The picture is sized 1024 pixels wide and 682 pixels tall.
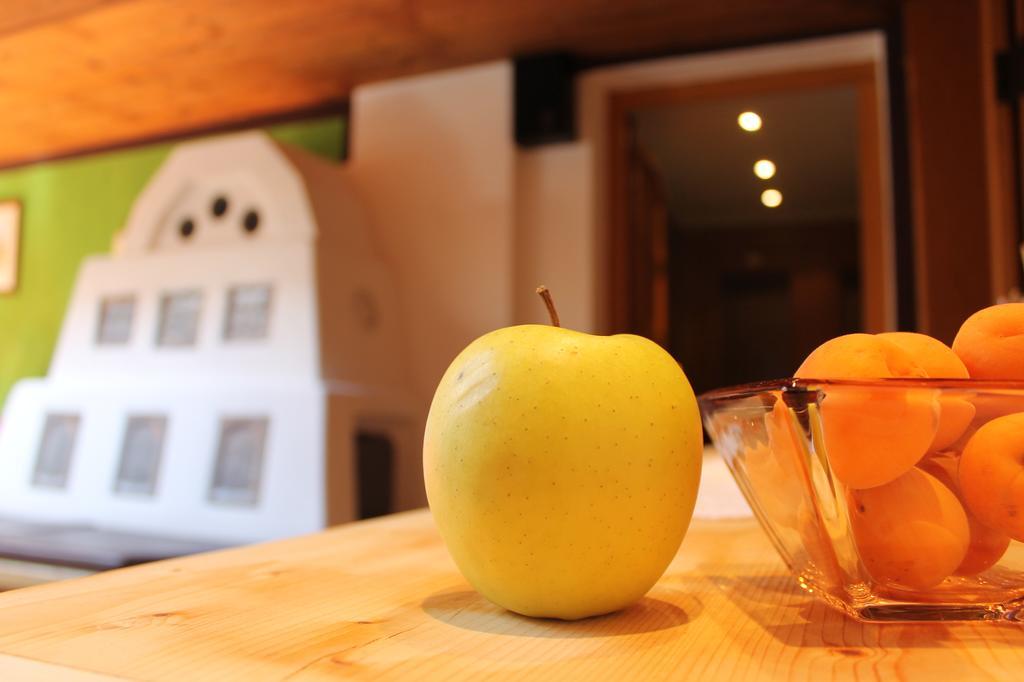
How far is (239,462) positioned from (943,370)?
7.84ft

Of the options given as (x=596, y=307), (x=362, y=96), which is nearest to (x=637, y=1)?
(x=596, y=307)

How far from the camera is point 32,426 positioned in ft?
9.45

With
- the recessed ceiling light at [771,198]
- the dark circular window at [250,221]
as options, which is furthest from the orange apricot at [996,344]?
the recessed ceiling light at [771,198]

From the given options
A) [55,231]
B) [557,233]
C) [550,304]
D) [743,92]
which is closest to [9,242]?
[55,231]

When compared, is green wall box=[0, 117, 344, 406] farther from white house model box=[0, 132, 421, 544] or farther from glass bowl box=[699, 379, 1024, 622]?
glass bowl box=[699, 379, 1024, 622]

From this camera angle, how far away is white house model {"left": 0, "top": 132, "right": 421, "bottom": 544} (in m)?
2.44

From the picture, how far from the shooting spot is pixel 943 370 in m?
0.34

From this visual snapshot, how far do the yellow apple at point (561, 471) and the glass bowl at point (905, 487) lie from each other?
0.15ft

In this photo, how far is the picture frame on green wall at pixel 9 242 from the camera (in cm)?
395

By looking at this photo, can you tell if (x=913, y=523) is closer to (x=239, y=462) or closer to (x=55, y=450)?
(x=239, y=462)

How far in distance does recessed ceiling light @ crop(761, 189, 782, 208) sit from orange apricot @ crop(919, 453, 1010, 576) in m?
4.10

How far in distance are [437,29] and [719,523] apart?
7.42ft

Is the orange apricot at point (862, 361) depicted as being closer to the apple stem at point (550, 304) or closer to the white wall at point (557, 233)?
the apple stem at point (550, 304)

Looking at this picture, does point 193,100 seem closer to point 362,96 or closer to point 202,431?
point 362,96
